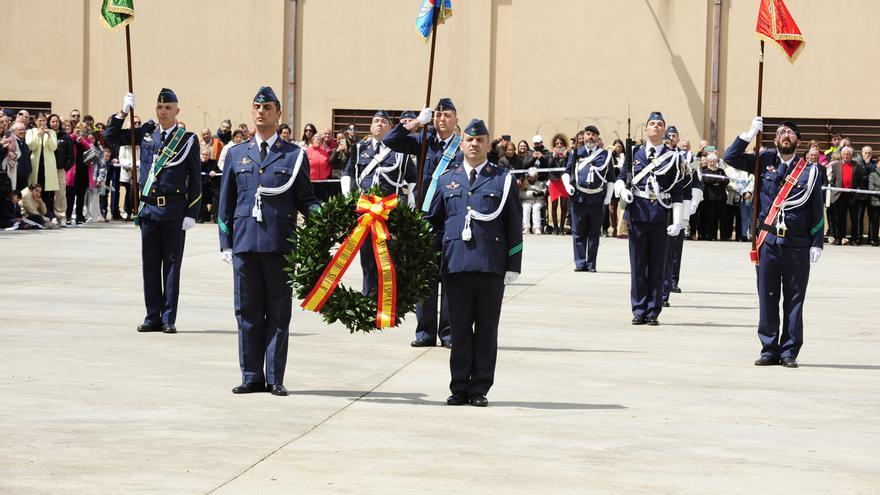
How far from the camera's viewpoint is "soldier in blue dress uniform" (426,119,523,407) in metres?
9.80

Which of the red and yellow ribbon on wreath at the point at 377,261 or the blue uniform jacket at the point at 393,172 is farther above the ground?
the blue uniform jacket at the point at 393,172

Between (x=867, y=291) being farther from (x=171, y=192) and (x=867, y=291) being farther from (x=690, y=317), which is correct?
(x=171, y=192)

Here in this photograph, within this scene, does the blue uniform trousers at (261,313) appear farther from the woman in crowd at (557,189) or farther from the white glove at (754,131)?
the woman in crowd at (557,189)

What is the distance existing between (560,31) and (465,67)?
7.18ft

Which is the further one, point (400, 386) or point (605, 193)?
point (605, 193)

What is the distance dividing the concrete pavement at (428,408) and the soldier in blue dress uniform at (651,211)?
1.20 feet

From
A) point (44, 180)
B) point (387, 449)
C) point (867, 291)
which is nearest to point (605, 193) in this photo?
point (867, 291)

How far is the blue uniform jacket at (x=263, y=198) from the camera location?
10.0 m

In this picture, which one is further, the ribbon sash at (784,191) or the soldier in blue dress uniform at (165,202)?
the soldier in blue dress uniform at (165,202)

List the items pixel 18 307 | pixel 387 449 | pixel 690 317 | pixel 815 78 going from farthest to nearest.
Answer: pixel 815 78 → pixel 690 317 → pixel 18 307 → pixel 387 449

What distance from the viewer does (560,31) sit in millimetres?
31891

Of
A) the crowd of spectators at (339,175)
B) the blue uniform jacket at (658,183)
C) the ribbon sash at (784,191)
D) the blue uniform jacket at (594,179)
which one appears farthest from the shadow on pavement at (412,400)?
the crowd of spectators at (339,175)

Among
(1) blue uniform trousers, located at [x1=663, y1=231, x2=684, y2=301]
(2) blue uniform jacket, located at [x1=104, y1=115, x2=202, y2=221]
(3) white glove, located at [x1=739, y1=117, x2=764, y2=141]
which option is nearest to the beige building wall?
(1) blue uniform trousers, located at [x1=663, y1=231, x2=684, y2=301]

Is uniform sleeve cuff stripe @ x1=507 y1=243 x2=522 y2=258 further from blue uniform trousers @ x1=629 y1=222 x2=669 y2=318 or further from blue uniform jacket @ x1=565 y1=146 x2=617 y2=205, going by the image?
blue uniform jacket @ x1=565 y1=146 x2=617 y2=205
